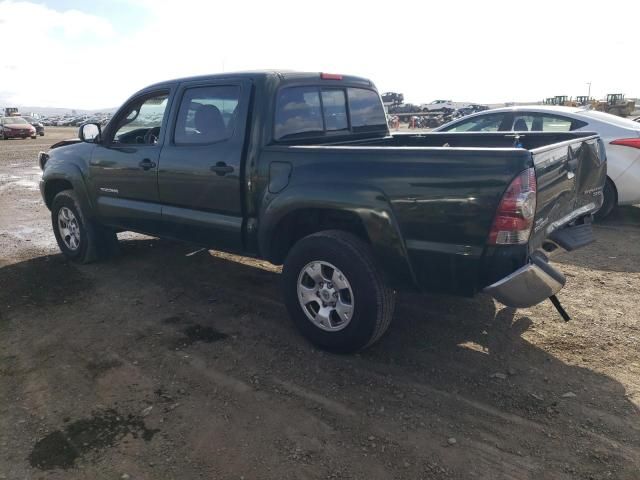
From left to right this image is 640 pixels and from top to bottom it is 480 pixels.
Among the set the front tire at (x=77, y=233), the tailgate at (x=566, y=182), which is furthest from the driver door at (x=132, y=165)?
the tailgate at (x=566, y=182)

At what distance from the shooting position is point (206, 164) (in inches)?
164

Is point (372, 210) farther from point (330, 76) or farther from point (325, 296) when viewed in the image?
point (330, 76)

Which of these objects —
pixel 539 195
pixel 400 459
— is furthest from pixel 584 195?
pixel 400 459

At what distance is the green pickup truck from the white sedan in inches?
105

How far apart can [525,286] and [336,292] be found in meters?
1.23

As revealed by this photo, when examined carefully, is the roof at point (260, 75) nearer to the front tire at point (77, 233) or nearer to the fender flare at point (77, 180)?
the fender flare at point (77, 180)

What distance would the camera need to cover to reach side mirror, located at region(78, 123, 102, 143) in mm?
5242

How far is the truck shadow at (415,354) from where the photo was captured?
2.87 m

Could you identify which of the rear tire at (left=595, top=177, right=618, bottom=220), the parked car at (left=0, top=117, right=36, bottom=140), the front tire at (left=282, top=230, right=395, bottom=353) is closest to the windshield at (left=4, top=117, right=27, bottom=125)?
the parked car at (left=0, top=117, right=36, bottom=140)

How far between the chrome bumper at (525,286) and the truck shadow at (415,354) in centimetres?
61

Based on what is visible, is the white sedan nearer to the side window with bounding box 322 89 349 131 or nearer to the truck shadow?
the side window with bounding box 322 89 349 131

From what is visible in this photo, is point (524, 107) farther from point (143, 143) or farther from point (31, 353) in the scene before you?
point (31, 353)

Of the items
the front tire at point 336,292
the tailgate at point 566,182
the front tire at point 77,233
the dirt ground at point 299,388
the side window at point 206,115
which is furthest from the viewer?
the front tire at point 77,233

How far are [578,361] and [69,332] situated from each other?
12.4 ft
